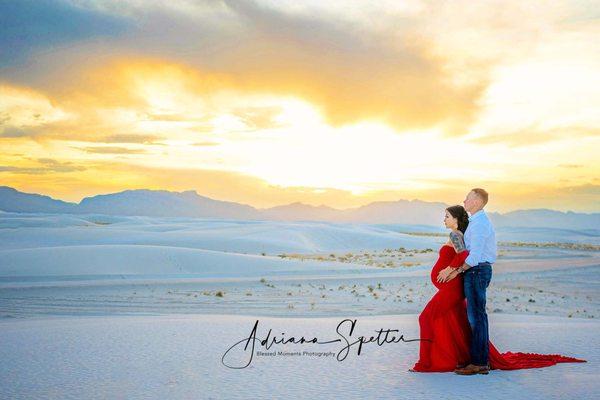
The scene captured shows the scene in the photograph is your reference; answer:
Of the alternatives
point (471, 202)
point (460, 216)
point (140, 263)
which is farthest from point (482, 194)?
point (140, 263)

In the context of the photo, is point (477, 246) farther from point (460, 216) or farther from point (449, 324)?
point (449, 324)

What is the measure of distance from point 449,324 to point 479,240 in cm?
111

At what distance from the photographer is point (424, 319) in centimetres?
718

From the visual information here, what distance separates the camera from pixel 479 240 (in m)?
6.57

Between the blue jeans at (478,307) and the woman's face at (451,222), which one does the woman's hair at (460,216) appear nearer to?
the woman's face at (451,222)

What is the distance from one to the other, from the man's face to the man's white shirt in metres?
0.09

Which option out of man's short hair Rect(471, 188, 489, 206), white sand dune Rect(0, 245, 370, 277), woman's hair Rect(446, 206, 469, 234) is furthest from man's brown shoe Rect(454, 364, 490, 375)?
white sand dune Rect(0, 245, 370, 277)

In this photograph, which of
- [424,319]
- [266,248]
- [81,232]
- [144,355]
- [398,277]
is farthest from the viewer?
[81,232]

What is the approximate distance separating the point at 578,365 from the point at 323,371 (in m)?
3.10

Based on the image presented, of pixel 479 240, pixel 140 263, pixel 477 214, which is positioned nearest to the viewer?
pixel 479 240

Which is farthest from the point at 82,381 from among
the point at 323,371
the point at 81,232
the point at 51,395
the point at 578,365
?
the point at 81,232

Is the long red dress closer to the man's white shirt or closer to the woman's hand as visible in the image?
the woman's hand

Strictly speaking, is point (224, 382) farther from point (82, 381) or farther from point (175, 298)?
point (175, 298)

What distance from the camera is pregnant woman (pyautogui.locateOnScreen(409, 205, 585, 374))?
7.01 meters
